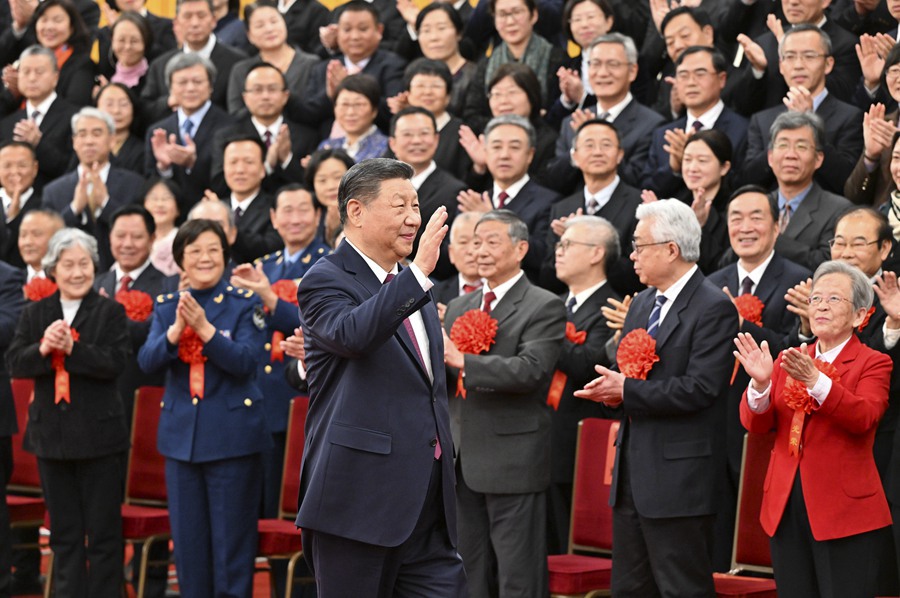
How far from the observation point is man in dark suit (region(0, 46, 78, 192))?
27.8ft

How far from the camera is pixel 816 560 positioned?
4.38m

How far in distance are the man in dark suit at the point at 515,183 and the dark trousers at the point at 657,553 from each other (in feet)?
6.49

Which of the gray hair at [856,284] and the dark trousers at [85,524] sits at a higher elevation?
the gray hair at [856,284]

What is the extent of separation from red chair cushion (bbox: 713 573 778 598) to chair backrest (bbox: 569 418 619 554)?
1.99ft

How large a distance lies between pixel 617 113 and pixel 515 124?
619 millimetres

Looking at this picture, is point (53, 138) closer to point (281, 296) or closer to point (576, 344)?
point (281, 296)

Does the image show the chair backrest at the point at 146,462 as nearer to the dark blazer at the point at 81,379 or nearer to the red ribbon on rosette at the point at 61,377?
the dark blazer at the point at 81,379

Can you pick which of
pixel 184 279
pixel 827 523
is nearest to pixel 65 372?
pixel 184 279

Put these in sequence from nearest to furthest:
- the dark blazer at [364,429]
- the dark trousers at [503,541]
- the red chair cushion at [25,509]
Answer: the dark blazer at [364,429] → the dark trousers at [503,541] → the red chair cushion at [25,509]

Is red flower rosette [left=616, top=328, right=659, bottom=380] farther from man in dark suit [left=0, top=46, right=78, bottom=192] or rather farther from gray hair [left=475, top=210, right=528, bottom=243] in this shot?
man in dark suit [left=0, top=46, right=78, bottom=192]

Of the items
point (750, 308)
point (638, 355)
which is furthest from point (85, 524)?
point (750, 308)

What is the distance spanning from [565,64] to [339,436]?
4.56 m

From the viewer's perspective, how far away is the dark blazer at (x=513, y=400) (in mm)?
5121

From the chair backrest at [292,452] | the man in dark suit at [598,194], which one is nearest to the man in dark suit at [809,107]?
the man in dark suit at [598,194]
